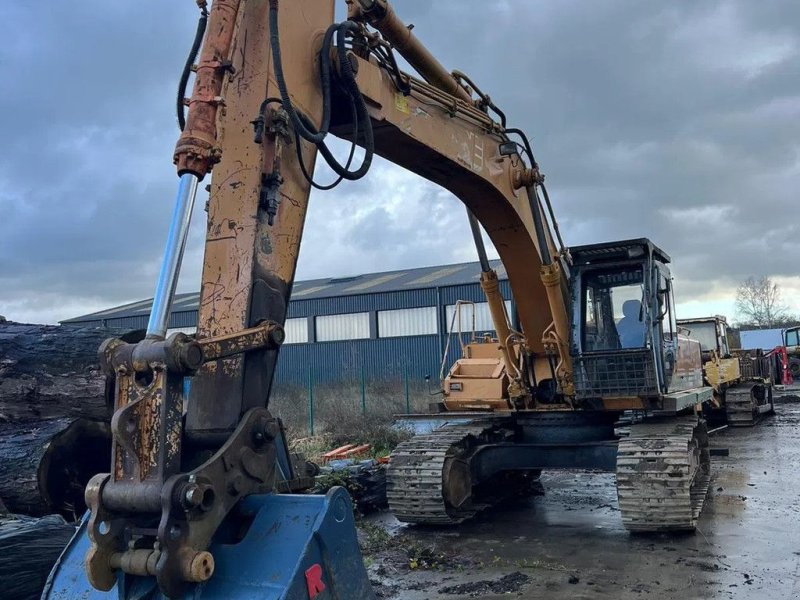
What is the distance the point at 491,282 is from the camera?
7.84 metres

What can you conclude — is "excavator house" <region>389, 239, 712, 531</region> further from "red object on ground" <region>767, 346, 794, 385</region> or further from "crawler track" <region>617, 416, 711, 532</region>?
"red object on ground" <region>767, 346, 794, 385</region>

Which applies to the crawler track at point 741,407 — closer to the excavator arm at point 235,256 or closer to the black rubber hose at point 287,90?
the excavator arm at point 235,256

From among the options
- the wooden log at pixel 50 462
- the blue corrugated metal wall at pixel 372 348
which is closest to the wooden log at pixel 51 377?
the wooden log at pixel 50 462

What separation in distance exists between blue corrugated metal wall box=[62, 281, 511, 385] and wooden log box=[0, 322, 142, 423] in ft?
65.2

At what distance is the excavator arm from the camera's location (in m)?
3.05

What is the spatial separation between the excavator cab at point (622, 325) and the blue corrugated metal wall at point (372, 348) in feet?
56.8

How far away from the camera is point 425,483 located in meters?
7.19

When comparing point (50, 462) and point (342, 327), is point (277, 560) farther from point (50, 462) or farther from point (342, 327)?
point (342, 327)

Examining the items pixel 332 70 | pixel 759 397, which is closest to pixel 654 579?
pixel 332 70

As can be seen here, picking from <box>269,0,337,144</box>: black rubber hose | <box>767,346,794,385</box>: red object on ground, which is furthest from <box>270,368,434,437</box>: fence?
<box>767,346,794,385</box>: red object on ground

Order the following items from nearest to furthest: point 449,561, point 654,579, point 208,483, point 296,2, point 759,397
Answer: point 208,483, point 296,2, point 654,579, point 449,561, point 759,397

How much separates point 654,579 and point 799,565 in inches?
46.5

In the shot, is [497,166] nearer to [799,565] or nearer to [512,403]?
[512,403]

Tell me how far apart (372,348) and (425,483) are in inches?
843
